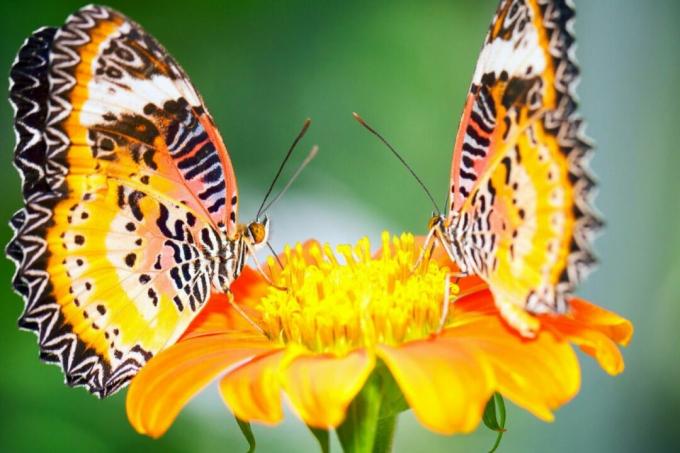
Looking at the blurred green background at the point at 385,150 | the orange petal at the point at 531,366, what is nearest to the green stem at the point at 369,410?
the orange petal at the point at 531,366

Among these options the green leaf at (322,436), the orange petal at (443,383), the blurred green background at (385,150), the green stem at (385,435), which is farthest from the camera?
the blurred green background at (385,150)

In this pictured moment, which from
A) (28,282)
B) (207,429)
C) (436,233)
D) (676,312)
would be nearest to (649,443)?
(676,312)

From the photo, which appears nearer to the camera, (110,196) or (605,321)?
(605,321)

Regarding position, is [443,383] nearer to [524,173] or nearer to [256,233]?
[524,173]

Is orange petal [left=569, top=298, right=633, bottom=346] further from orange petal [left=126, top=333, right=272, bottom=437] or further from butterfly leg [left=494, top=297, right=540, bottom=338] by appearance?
orange petal [left=126, top=333, right=272, bottom=437]

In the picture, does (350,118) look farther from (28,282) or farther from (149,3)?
(28,282)

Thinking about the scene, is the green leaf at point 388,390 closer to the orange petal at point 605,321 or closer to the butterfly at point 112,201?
the orange petal at point 605,321

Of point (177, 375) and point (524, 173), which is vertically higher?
point (524, 173)

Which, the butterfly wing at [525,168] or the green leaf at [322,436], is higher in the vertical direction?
the butterfly wing at [525,168]

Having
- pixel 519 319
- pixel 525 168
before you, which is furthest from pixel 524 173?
pixel 519 319
